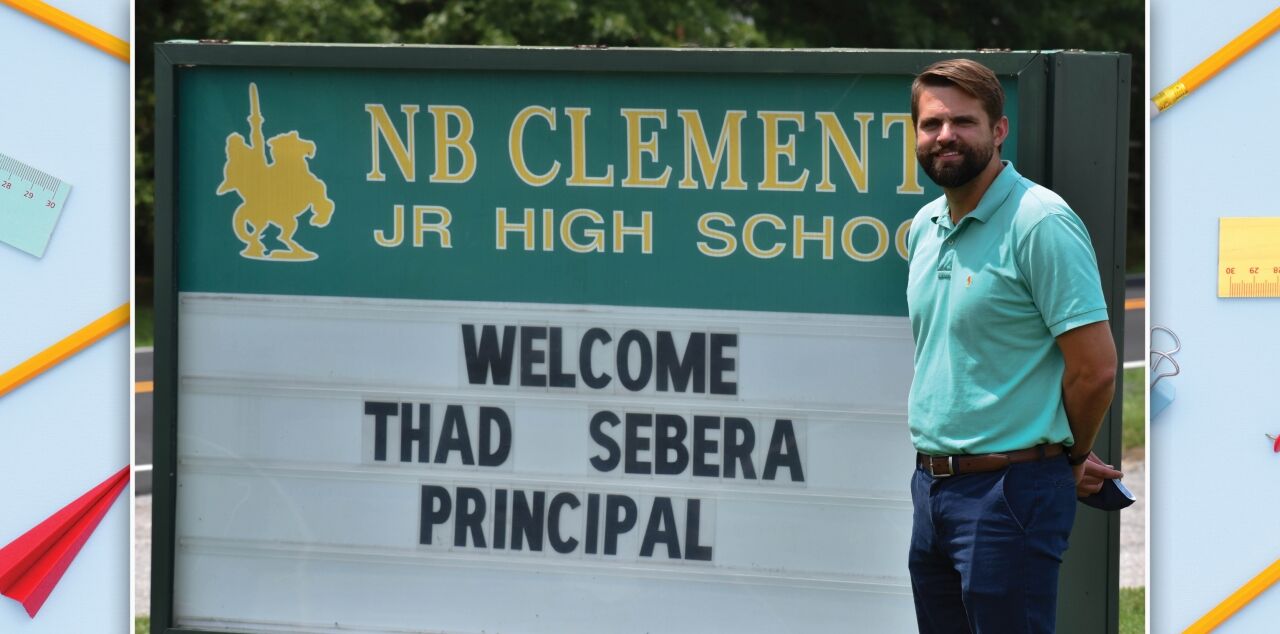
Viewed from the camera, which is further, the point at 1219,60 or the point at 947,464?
the point at 1219,60

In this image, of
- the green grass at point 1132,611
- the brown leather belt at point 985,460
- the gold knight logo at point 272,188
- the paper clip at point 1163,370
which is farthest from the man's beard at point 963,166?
the green grass at point 1132,611

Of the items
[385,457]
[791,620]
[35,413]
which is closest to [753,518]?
[791,620]

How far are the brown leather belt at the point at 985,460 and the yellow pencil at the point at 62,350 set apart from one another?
2419 mm

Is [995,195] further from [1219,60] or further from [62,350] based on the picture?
[62,350]

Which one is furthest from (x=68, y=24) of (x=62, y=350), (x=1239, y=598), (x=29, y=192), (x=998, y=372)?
(x=1239, y=598)

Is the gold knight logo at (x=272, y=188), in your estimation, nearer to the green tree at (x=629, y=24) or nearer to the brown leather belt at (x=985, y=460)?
the brown leather belt at (x=985, y=460)

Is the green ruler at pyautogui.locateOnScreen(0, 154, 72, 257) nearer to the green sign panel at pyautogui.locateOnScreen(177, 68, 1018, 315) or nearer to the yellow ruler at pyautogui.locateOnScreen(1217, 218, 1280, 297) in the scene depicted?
the green sign panel at pyautogui.locateOnScreen(177, 68, 1018, 315)

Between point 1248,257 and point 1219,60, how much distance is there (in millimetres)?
516

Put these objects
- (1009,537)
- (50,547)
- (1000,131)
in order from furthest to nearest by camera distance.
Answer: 1. (50,547)
2. (1000,131)
3. (1009,537)

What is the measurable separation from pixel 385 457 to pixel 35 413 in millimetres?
1075

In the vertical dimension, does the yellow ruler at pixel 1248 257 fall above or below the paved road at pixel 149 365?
above

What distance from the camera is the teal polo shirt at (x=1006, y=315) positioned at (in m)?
2.90

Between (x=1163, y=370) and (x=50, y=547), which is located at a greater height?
(x=1163, y=370)

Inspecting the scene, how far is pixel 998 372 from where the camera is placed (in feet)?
9.87
